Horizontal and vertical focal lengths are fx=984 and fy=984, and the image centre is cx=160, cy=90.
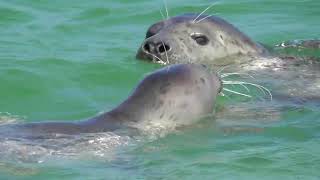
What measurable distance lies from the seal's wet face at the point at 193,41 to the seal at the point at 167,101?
1994mm

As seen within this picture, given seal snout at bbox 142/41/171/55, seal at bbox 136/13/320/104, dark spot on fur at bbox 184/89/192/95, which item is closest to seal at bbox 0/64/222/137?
dark spot on fur at bbox 184/89/192/95

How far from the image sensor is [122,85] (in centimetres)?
891

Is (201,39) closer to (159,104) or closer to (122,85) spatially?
(122,85)

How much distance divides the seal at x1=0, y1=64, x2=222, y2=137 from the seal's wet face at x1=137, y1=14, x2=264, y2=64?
78.5 inches

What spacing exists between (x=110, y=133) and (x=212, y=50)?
3.23 meters

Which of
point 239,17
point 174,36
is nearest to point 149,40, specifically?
point 174,36

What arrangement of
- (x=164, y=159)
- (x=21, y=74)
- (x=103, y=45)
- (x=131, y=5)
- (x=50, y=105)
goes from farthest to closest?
(x=131, y=5), (x=103, y=45), (x=21, y=74), (x=50, y=105), (x=164, y=159)

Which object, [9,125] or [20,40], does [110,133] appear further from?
[20,40]

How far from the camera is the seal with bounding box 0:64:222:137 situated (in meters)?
6.93

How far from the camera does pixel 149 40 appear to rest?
938 cm

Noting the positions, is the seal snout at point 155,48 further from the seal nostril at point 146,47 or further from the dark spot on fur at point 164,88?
the dark spot on fur at point 164,88

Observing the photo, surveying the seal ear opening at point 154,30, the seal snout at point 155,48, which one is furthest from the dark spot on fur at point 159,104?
the seal ear opening at point 154,30

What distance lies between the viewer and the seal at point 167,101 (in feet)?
22.7

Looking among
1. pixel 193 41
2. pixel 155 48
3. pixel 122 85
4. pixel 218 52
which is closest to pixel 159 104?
pixel 122 85
